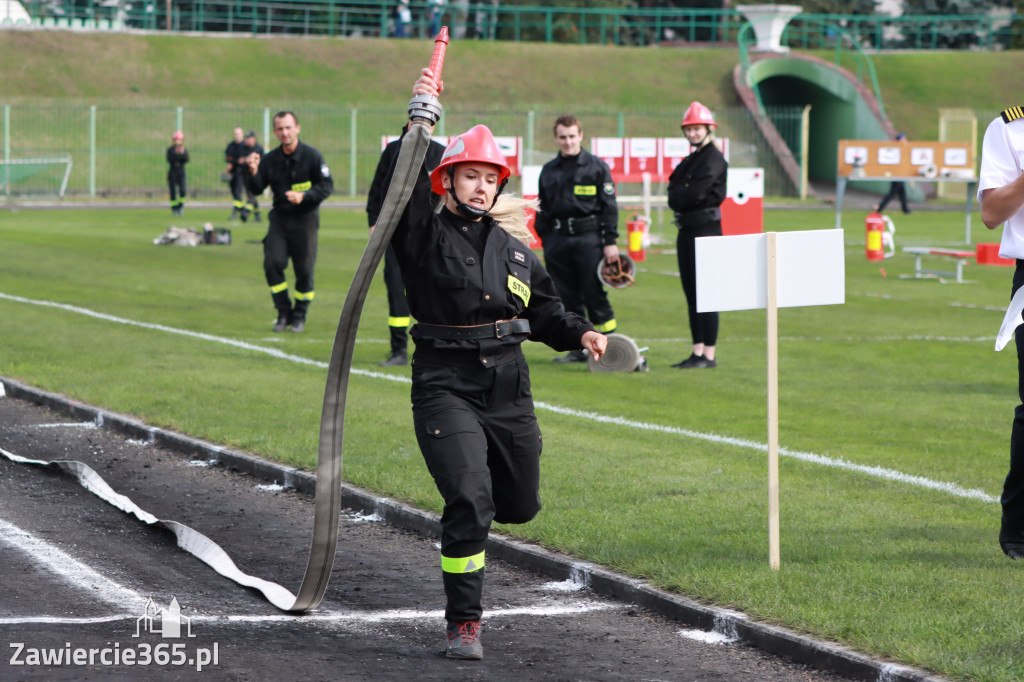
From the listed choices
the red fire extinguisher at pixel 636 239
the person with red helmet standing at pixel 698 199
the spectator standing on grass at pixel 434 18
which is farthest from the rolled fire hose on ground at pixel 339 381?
the spectator standing on grass at pixel 434 18

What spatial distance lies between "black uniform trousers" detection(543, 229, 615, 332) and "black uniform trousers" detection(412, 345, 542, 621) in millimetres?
7267

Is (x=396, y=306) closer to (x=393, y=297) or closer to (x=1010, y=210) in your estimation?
(x=393, y=297)

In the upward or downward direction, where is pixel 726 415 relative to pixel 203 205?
downward

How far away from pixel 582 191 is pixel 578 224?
0.30m

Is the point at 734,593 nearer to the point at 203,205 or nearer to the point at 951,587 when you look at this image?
the point at 951,587

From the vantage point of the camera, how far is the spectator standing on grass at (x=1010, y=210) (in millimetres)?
5875

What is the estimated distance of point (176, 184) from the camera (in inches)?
1411

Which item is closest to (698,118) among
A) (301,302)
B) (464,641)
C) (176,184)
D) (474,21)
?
(301,302)

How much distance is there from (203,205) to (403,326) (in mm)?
29797

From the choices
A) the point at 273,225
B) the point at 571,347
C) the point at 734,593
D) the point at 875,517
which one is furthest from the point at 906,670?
the point at 273,225

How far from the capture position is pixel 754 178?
2609 centimetres

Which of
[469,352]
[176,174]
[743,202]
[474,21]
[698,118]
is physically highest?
[474,21]

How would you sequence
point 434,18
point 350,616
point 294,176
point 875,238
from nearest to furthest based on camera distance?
1. point 350,616
2. point 294,176
3. point 875,238
4. point 434,18

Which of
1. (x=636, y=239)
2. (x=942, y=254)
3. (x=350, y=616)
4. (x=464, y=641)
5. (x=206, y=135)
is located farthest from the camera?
(x=206, y=135)
